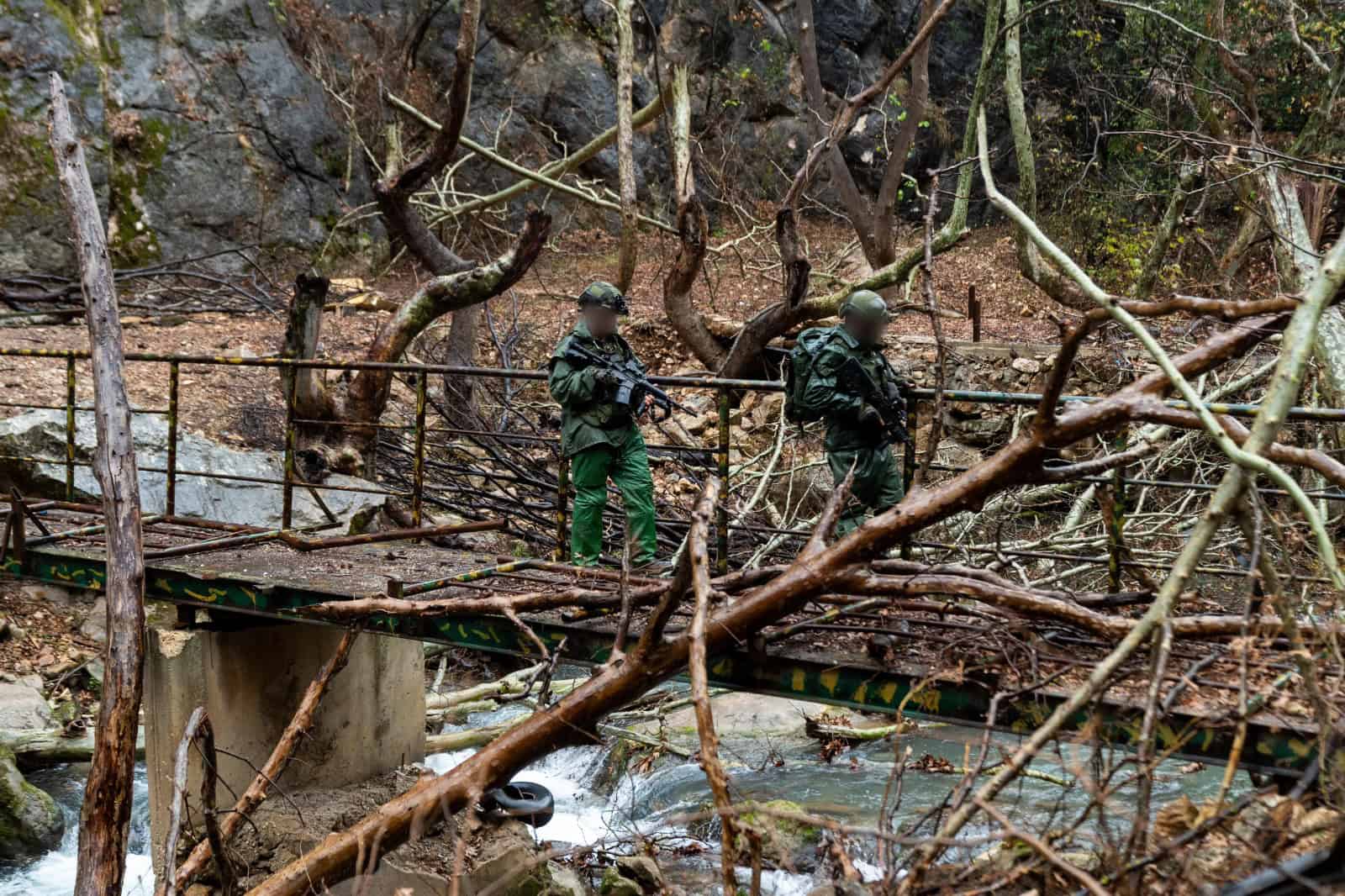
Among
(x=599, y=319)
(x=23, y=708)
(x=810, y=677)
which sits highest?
(x=599, y=319)

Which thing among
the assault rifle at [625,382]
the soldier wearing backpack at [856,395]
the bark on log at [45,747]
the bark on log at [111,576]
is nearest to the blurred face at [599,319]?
the assault rifle at [625,382]

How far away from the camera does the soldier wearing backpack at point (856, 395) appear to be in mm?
5773

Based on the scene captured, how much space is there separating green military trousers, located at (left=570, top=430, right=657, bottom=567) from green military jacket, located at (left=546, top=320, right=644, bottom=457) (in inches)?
2.1

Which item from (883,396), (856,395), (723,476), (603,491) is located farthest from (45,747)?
(883,396)

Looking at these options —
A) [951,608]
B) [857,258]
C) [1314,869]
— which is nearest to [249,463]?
[951,608]

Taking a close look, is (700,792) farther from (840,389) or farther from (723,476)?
(840,389)

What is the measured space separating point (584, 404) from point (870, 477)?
152cm

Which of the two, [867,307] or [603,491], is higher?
[867,307]

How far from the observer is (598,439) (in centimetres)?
611

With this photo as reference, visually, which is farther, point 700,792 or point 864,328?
point 700,792

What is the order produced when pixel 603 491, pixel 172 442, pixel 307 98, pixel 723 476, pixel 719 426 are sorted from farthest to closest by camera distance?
pixel 307 98 < pixel 172 442 < pixel 719 426 < pixel 603 491 < pixel 723 476

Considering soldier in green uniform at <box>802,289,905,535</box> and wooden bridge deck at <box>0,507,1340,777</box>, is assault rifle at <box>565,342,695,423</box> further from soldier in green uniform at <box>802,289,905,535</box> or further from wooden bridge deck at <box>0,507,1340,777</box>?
wooden bridge deck at <box>0,507,1340,777</box>

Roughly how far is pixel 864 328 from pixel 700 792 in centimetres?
347

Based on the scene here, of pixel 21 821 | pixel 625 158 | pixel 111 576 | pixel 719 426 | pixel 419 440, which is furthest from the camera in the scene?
pixel 625 158
